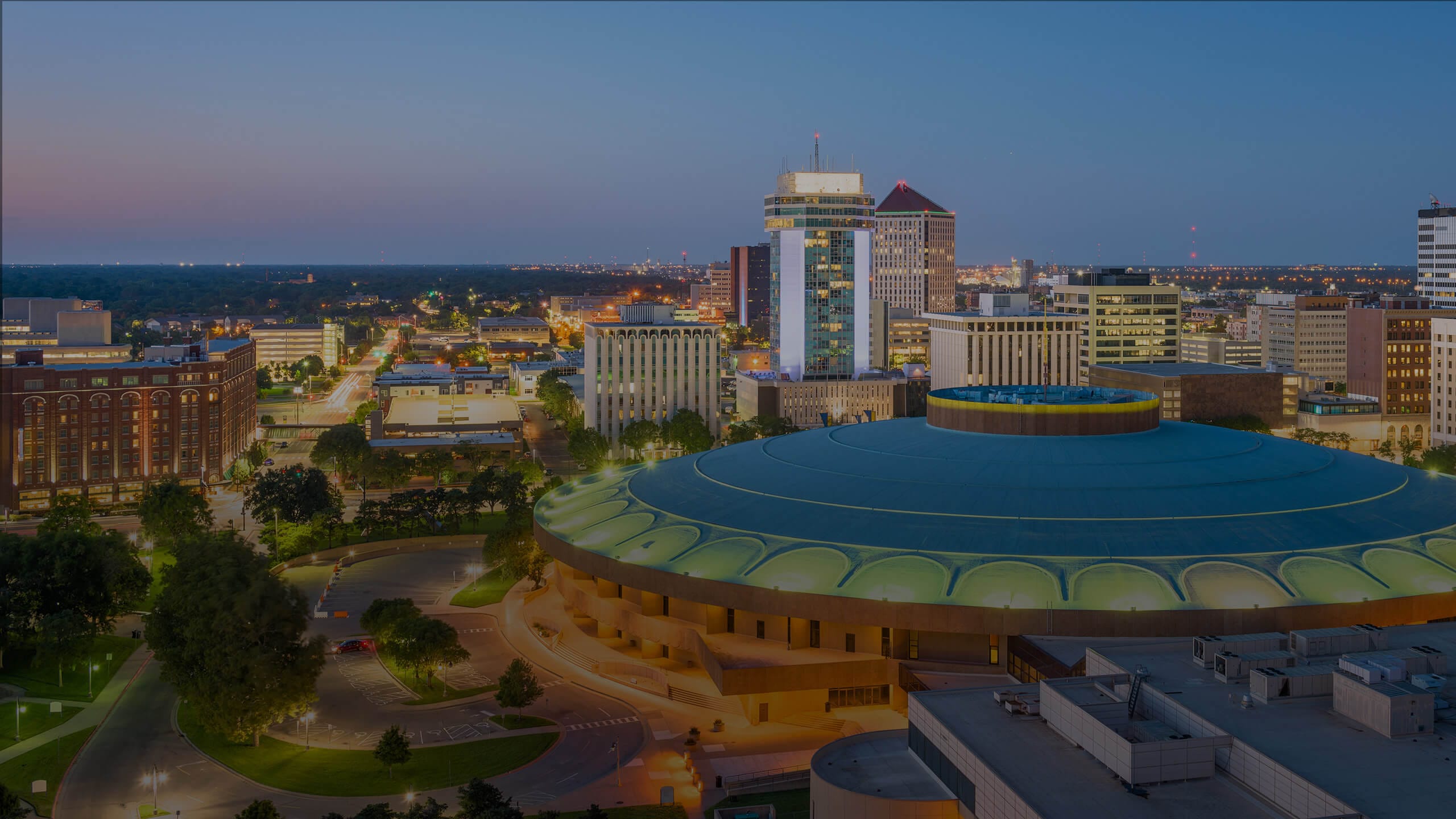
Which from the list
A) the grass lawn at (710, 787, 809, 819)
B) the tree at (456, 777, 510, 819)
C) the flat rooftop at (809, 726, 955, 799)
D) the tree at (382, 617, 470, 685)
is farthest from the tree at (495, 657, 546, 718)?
the flat rooftop at (809, 726, 955, 799)

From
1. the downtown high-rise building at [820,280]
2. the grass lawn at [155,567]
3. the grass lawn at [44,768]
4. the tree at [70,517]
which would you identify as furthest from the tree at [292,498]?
the downtown high-rise building at [820,280]

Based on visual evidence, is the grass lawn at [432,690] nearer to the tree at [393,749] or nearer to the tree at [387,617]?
the tree at [387,617]

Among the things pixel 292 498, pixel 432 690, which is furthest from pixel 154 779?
pixel 292 498

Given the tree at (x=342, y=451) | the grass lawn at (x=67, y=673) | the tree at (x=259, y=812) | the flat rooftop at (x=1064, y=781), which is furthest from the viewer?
the tree at (x=342, y=451)

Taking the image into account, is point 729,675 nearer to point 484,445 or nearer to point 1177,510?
point 1177,510

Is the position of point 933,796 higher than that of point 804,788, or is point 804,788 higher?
point 933,796

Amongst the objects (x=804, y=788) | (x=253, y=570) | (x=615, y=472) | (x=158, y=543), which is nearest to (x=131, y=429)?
(x=158, y=543)
